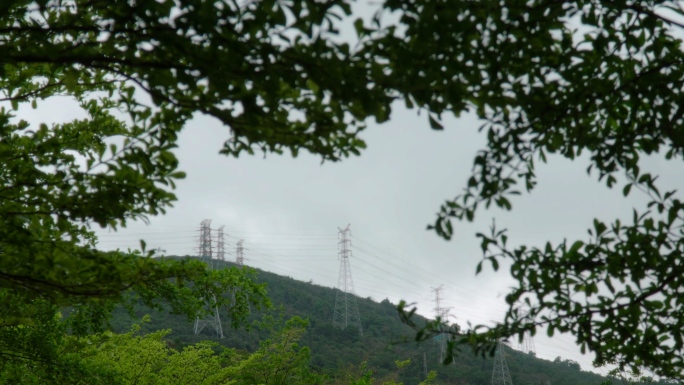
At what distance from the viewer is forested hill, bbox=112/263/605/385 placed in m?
33.2

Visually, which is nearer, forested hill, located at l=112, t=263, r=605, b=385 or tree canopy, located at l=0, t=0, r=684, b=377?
tree canopy, located at l=0, t=0, r=684, b=377

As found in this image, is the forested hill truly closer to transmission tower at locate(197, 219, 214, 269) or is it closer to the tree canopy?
transmission tower at locate(197, 219, 214, 269)

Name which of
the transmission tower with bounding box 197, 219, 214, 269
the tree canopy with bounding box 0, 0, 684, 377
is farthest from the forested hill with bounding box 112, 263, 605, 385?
the tree canopy with bounding box 0, 0, 684, 377

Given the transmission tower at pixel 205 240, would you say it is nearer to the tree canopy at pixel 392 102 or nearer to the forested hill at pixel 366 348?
the forested hill at pixel 366 348

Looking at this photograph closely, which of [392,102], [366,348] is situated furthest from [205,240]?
[392,102]

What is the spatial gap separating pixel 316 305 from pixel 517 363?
15127mm

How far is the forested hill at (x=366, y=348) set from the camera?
33.2 metres

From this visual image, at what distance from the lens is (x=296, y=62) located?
7.27 ft

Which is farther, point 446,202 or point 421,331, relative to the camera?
point 446,202

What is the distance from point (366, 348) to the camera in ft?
129

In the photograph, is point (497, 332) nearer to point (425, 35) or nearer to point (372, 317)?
point (425, 35)

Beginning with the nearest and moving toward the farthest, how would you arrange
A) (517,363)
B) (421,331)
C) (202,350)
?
(421,331) → (202,350) → (517,363)

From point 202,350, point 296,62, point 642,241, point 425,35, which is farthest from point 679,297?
point 202,350

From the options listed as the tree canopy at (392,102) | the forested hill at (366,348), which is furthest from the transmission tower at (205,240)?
the tree canopy at (392,102)
